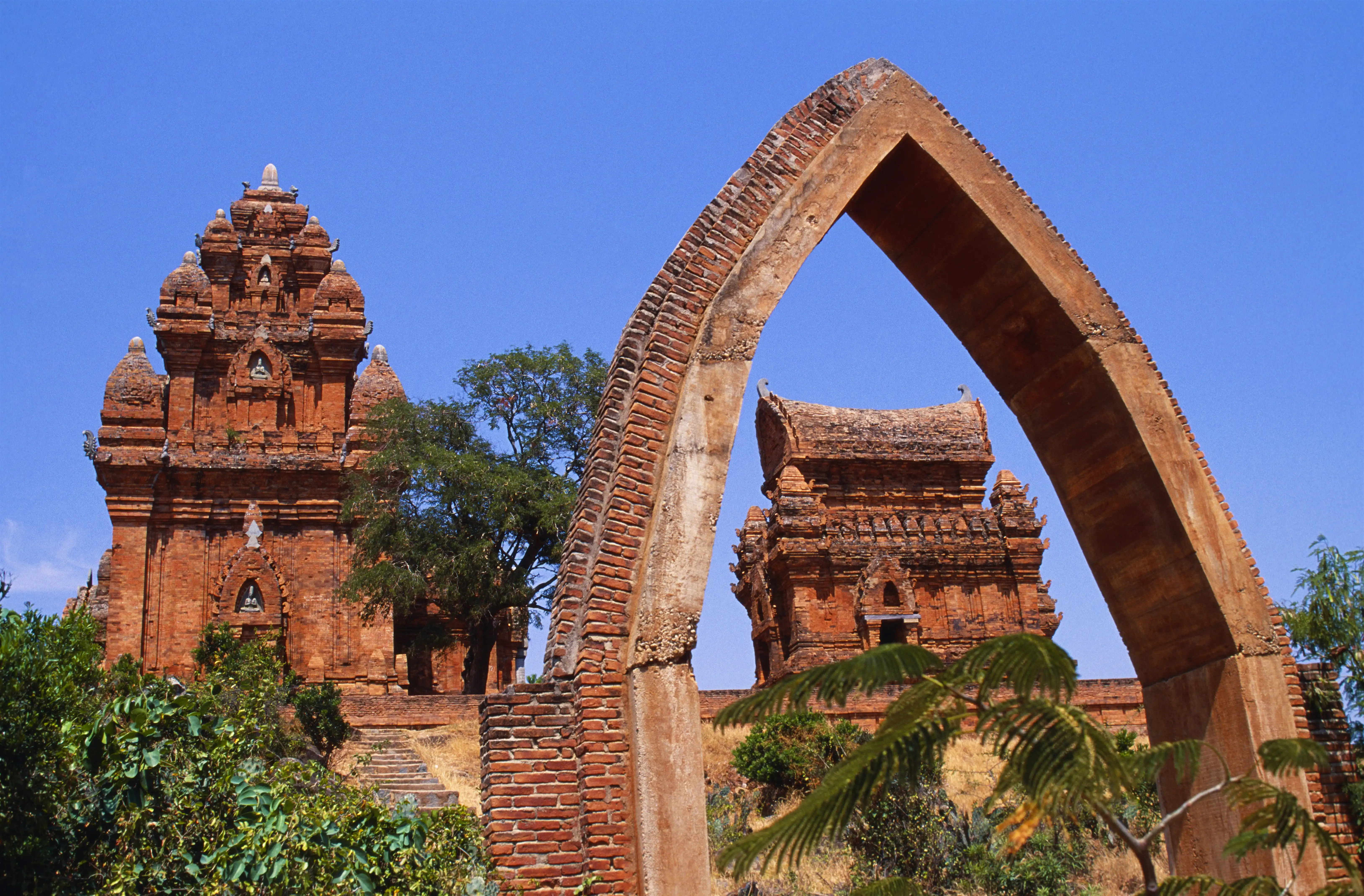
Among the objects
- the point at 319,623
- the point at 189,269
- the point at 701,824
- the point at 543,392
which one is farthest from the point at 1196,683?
the point at 189,269

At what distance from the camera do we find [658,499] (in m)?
6.62

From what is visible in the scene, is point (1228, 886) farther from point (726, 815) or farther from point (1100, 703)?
point (1100, 703)

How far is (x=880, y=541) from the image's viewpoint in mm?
24156

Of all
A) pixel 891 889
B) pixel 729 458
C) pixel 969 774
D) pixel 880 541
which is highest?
pixel 880 541

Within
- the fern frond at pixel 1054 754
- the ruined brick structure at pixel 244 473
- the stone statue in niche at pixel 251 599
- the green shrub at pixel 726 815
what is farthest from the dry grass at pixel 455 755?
the fern frond at pixel 1054 754

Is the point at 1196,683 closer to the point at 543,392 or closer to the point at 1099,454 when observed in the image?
the point at 1099,454

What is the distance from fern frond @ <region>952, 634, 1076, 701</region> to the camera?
4516 millimetres

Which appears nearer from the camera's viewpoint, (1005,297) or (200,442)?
(1005,297)

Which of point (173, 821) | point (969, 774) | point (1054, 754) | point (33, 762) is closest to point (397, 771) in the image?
point (969, 774)

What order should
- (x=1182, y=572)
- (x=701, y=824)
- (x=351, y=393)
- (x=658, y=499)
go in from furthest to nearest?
(x=351, y=393) → (x=1182, y=572) → (x=658, y=499) → (x=701, y=824)

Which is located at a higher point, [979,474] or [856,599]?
[979,474]

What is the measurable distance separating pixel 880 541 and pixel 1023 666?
1974 centimetres

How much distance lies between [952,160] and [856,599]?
54.5 feet

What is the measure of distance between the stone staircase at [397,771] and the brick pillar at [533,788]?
6805 mm
